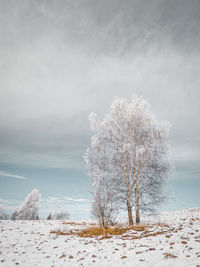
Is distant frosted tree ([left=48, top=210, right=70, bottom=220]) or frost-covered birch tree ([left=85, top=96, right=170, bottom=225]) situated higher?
frost-covered birch tree ([left=85, top=96, right=170, bottom=225])

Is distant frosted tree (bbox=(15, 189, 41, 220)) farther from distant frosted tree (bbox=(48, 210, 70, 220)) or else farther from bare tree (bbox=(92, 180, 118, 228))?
distant frosted tree (bbox=(48, 210, 70, 220))

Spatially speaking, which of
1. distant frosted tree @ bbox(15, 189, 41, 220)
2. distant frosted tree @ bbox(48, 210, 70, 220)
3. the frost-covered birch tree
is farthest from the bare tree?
distant frosted tree @ bbox(48, 210, 70, 220)

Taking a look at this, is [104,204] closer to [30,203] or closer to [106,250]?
[106,250]

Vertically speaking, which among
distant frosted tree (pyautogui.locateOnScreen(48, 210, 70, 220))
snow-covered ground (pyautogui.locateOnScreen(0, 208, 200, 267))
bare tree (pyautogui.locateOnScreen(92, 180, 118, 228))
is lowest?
distant frosted tree (pyautogui.locateOnScreen(48, 210, 70, 220))

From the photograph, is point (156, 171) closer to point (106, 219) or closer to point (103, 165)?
point (103, 165)

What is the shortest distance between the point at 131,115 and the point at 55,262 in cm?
1180

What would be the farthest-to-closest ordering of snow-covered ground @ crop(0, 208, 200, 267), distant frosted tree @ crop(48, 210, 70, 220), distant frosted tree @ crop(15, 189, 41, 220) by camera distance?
distant frosted tree @ crop(48, 210, 70, 220), distant frosted tree @ crop(15, 189, 41, 220), snow-covered ground @ crop(0, 208, 200, 267)

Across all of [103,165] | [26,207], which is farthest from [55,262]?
[26,207]

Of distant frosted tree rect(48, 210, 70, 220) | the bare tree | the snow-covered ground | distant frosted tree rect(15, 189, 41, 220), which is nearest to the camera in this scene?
the snow-covered ground

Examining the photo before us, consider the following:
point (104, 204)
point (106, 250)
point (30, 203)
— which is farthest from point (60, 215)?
point (106, 250)

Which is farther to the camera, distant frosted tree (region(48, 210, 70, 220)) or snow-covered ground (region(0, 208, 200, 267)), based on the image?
distant frosted tree (region(48, 210, 70, 220))

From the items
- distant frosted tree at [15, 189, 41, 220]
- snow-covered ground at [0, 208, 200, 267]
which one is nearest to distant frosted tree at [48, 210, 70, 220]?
distant frosted tree at [15, 189, 41, 220]

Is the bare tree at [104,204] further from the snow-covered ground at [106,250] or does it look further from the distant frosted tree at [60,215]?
the distant frosted tree at [60,215]

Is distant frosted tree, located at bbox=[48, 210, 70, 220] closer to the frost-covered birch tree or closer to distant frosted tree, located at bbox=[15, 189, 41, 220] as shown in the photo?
distant frosted tree, located at bbox=[15, 189, 41, 220]
